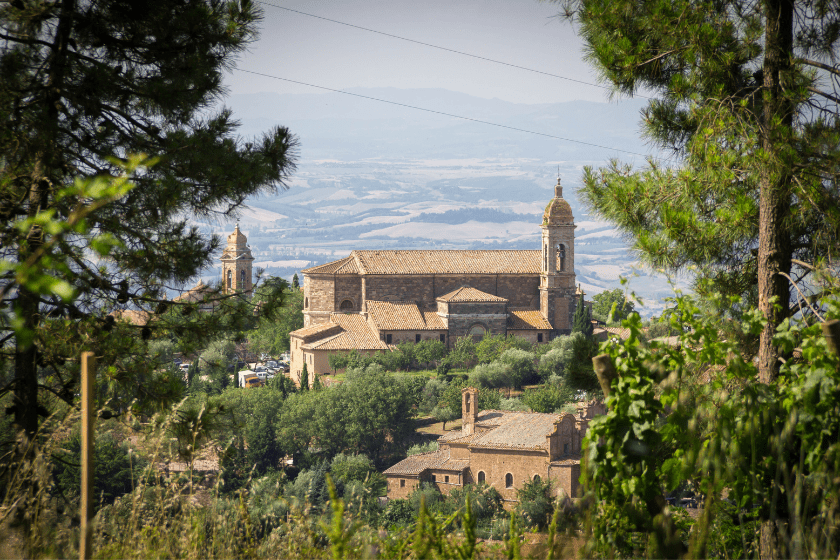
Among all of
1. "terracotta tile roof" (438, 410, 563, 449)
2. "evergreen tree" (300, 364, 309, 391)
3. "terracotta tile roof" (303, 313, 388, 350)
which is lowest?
"terracotta tile roof" (438, 410, 563, 449)

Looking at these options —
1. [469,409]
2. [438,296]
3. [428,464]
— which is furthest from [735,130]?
[438,296]

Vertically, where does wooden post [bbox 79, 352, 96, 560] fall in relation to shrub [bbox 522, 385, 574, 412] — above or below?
above

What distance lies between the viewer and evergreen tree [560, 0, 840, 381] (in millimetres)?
4957

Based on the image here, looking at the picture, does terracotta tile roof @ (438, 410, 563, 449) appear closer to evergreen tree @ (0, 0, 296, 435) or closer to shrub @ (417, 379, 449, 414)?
shrub @ (417, 379, 449, 414)

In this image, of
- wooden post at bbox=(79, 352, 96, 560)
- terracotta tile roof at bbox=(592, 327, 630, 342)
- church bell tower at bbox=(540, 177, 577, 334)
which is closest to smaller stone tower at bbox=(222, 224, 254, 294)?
church bell tower at bbox=(540, 177, 577, 334)

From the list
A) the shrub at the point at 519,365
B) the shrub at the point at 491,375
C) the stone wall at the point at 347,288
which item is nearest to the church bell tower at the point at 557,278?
the shrub at the point at 519,365

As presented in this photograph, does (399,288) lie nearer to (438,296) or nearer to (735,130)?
(438,296)

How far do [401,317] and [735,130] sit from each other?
38486 mm

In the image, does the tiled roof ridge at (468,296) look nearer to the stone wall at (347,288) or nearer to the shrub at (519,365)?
the shrub at (519,365)

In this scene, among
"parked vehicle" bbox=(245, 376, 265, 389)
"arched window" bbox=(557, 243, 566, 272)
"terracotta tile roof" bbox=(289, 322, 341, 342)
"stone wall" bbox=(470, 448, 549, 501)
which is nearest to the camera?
"stone wall" bbox=(470, 448, 549, 501)

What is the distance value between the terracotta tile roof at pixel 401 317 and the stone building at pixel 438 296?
0.06 meters

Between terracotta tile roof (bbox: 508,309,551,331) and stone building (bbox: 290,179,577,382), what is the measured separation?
63 mm

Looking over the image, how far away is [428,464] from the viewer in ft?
98.0

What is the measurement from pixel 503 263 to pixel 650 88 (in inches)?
1601
